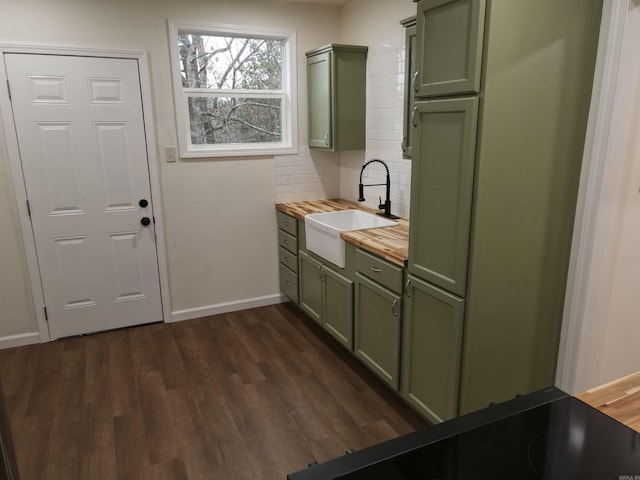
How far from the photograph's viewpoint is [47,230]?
3369 millimetres

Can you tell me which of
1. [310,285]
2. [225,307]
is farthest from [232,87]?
[225,307]

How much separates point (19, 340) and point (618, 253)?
3915 mm

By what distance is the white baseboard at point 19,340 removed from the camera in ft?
11.2

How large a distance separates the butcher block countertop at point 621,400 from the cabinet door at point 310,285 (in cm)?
230

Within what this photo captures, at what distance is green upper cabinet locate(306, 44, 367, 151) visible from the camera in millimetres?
3535

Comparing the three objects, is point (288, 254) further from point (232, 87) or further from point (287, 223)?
point (232, 87)

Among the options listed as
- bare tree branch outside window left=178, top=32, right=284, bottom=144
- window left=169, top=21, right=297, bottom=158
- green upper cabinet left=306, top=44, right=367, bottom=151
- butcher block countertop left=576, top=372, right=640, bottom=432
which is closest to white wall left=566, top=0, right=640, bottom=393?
butcher block countertop left=576, top=372, right=640, bottom=432

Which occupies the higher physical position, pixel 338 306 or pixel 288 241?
pixel 288 241

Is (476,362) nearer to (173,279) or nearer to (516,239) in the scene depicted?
(516,239)

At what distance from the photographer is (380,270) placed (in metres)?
2.51

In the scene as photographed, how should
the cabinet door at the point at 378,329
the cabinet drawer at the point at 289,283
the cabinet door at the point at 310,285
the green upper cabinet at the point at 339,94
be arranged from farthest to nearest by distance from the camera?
the cabinet drawer at the point at 289,283, the green upper cabinet at the point at 339,94, the cabinet door at the point at 310,285, the cabinet door at the point at 378,329

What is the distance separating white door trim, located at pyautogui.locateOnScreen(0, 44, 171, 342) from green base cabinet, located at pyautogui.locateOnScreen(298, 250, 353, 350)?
45.2 inches

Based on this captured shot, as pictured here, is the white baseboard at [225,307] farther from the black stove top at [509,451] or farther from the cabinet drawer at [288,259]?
the black stove top at [509,451]

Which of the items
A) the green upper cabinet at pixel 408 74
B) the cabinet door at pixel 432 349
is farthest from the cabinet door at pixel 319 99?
the cabinet door at pixel 432 349
